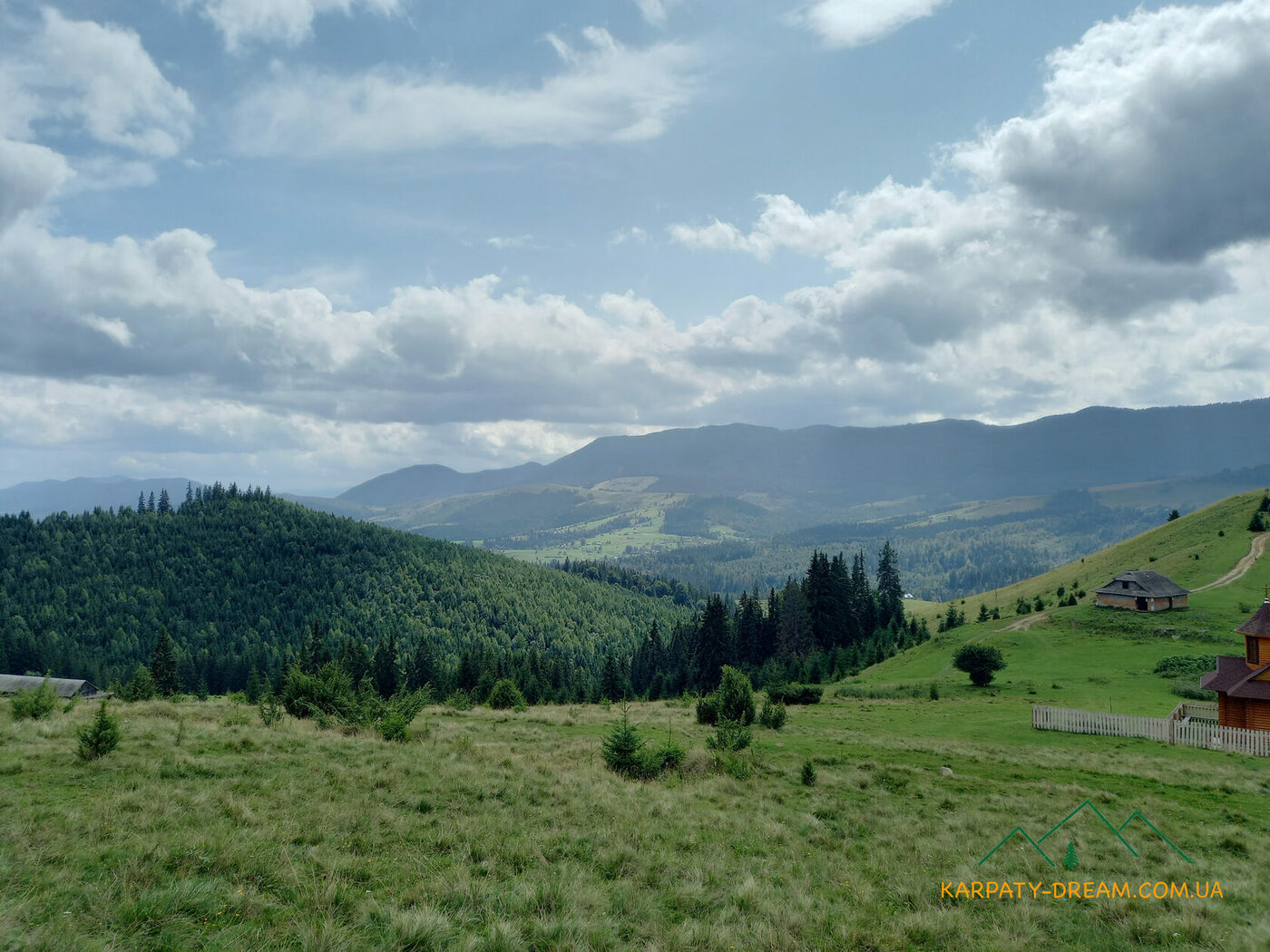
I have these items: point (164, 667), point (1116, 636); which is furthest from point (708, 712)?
point (164, 667)

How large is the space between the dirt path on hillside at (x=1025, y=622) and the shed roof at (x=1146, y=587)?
6.40m

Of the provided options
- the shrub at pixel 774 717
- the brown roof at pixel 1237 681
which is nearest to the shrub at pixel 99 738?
the shrub at pixel 774 717

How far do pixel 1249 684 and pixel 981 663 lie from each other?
64.1 feet

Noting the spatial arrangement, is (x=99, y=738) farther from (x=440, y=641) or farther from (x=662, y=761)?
(x=440, y=641)

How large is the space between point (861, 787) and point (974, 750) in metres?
10.5

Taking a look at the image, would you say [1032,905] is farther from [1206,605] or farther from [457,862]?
[1206,605]

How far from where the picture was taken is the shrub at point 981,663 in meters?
48.0

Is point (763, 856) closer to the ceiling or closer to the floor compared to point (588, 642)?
closer to the ceiling

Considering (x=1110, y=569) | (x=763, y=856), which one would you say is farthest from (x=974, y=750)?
(x=1110, y=569)

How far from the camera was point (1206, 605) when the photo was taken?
60625mm

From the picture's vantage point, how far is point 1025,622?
67.9 metres

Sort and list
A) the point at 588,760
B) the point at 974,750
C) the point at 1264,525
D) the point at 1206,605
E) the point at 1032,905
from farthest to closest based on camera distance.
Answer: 1. the point at 1264,525
2. the point at 1206,605
3. the point at 974,750
4. the point at 588,760
5. the point at 1032,905

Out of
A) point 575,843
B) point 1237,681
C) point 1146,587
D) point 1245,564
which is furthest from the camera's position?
point 1245,564

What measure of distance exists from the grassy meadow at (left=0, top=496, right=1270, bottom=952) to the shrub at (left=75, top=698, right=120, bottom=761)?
0.27 meters
